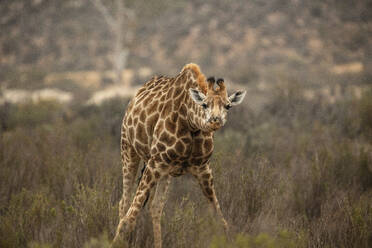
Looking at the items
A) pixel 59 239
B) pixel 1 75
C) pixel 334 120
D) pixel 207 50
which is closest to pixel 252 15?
pixel 207 50

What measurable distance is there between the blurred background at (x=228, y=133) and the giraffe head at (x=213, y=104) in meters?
0.69

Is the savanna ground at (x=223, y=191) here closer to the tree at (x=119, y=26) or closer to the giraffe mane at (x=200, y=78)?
the giraffe mane at (x=200, y=78)

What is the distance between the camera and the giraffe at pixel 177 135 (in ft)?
8.71

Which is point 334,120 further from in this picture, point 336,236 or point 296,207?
point 336,236

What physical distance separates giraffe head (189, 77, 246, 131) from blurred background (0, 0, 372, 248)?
69 cm

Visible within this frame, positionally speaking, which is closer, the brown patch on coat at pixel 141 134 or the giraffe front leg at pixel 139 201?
the giraffe front leg at pixel 139 201

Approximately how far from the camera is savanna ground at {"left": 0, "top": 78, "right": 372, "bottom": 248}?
3.06 meters

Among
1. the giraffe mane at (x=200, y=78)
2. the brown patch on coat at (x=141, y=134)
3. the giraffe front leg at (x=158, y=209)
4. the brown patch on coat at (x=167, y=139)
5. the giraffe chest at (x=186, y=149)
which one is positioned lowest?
the giraffe front leg at (x=158, y=209)

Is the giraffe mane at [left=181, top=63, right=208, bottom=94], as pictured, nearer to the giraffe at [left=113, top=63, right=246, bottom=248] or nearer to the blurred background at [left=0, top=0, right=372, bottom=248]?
the giraffe at [left=113, top=63, right=246, bottom=248]

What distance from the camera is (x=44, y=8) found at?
127ft

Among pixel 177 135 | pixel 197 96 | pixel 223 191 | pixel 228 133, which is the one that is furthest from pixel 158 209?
pixel 228 133

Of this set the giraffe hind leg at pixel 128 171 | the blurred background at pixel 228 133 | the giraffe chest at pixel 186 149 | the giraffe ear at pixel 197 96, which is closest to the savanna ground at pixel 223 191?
the blurred background at pixel 228 133

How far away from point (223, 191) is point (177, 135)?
52.1 inches

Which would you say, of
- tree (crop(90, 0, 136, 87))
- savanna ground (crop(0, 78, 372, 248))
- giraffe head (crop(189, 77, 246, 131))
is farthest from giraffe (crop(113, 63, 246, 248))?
tree (crop(90, 0, 136, 87))
